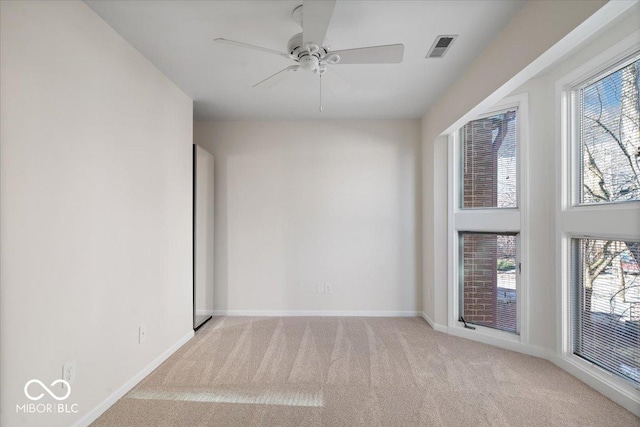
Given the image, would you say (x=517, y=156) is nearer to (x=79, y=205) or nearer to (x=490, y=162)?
(x=490, y=162)

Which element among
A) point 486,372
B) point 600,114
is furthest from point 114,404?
point 600,114

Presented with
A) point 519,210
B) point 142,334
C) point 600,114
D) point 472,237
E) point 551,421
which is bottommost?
point 551,421

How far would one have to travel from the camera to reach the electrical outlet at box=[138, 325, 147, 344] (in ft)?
8.17

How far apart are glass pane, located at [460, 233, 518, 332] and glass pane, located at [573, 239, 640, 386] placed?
1.79 feet

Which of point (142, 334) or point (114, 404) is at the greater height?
point (142, 334)

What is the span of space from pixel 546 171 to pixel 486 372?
174 centimetres

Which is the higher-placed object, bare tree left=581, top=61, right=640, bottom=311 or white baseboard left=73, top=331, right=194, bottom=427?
bare tree left=581, top=61, right=640, bottom=311

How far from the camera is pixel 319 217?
4.24m

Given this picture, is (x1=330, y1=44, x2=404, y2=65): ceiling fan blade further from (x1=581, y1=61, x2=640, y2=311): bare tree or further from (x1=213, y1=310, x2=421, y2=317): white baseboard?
(x1=213, y1=310, x2=421, y2=317): white baseboard

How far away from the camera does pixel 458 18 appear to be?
81.4 inches

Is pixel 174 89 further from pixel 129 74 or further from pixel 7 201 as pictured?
pixel 7 201

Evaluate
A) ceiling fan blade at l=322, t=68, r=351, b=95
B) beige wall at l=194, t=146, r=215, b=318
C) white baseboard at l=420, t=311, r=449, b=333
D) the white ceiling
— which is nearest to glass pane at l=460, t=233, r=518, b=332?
white baseboard at l=420, t=311, r=449, b=333

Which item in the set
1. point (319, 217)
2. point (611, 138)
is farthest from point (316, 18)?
point (319, 217)

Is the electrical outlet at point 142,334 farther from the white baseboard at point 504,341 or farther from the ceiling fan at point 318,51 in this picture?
the white baseboard at point 504,341
